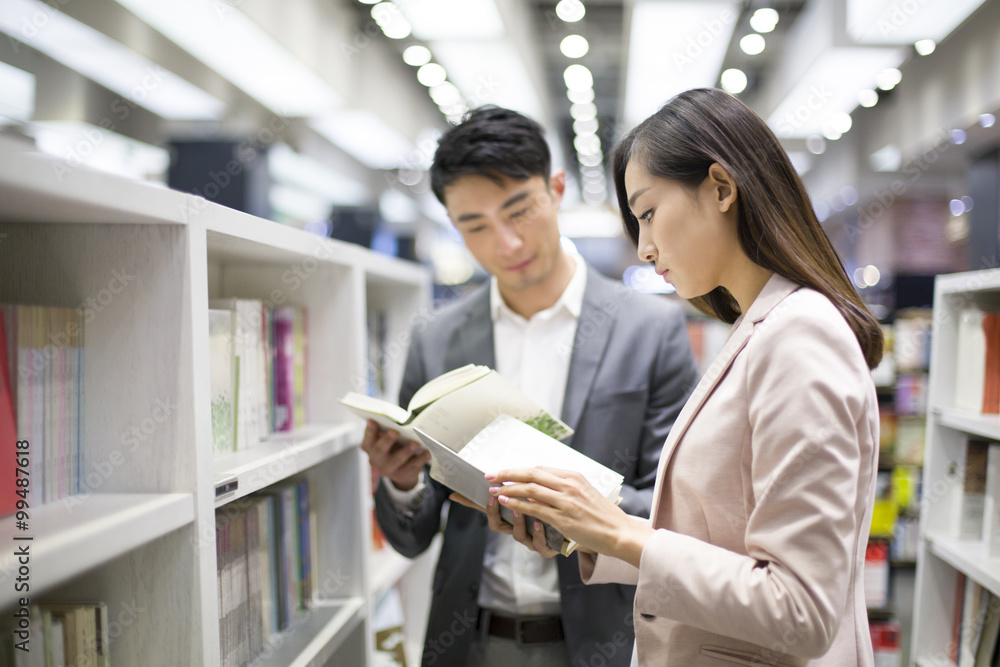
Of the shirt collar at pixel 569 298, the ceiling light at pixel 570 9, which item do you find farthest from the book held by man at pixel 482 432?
the ceiling light at pixel 570 9

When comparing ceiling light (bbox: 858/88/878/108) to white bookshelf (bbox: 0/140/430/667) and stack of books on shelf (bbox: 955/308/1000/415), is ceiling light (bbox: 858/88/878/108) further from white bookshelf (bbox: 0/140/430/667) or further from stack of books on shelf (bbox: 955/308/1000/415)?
white bookshelf (bbox: 0/140/430/667)

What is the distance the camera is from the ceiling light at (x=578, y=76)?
4609 mm

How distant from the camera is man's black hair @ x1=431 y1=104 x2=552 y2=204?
67.0 inches

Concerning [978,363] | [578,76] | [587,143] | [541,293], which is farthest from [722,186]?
[587,143]

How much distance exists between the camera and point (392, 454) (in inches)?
62.7

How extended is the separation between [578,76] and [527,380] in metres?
3.49

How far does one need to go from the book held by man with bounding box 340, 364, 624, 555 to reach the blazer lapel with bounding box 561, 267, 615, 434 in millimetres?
238

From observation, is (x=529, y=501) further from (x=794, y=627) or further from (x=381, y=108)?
(x=381, y=108)

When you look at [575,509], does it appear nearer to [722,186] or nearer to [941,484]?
[722,186]

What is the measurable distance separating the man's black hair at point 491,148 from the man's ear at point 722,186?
73 centimetres

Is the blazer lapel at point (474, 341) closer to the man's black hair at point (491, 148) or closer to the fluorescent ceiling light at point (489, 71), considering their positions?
the man's black hair at point (491, 148)

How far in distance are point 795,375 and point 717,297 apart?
0.47 m

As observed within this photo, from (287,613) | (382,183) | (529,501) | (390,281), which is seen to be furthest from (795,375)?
(382,183)

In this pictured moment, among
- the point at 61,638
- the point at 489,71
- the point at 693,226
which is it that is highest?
the point at 489,71
